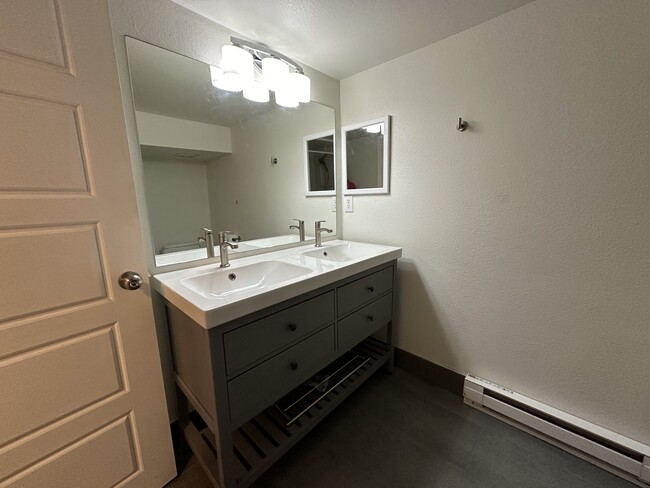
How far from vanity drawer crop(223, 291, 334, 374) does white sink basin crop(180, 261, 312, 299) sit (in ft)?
0.58

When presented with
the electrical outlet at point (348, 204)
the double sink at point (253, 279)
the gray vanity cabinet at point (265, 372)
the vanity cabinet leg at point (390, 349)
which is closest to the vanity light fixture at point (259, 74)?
the electrical outlet at point (348, 204)

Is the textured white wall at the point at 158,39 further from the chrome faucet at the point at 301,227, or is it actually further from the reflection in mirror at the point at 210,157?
the chrome faucet at the point at 301,227

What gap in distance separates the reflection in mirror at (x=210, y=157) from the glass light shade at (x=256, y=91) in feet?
0.10

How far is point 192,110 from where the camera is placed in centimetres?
126

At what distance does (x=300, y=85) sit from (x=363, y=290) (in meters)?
1.20

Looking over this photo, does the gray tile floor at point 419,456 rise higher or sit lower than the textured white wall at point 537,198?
lower

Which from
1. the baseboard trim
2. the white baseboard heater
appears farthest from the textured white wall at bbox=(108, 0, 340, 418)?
the white baseboard heater

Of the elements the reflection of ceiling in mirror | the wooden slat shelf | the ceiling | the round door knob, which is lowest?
the wooden slat shelf

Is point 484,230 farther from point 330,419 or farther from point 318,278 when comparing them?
point 330,419

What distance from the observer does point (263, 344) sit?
0.98 meters

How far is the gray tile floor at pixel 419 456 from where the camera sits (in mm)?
1118

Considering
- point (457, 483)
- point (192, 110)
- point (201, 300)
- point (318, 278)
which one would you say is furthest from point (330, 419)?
point (192, 110)

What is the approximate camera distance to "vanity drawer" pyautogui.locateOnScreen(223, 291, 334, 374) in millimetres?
896

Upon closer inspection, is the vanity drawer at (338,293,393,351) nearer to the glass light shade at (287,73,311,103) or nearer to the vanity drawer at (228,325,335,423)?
the vanity drawer at (228,325,335,423)
